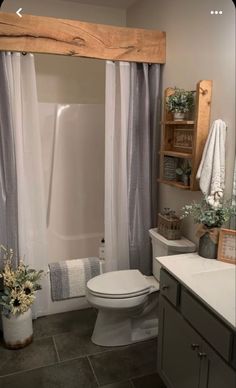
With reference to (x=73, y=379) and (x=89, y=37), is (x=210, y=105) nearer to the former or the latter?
(x=89, y=37)

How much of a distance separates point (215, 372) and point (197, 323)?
0.20 metres

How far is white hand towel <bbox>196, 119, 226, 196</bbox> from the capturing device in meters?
1.86

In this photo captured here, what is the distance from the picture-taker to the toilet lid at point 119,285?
209 centimetres

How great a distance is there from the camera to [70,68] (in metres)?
3.17

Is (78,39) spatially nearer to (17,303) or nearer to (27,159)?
(27,159)

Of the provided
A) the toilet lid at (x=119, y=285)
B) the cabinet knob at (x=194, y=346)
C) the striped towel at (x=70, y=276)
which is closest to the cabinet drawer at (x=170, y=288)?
the cabinet knob at (x=194, y=346)

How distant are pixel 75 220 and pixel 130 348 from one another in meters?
1.41

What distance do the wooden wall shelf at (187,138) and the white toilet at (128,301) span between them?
455mm

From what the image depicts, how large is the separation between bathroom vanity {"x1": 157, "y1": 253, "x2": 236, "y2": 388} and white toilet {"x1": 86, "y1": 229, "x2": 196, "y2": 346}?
12.5 inches

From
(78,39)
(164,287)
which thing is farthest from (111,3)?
(164,287)

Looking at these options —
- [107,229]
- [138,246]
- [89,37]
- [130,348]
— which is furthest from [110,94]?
[130,348]

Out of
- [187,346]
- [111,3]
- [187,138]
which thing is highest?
[111,3]

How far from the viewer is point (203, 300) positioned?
1399mm

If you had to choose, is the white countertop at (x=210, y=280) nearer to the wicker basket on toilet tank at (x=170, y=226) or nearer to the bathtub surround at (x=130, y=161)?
the wicker basket on toilet tank at (x=170, y=226)
